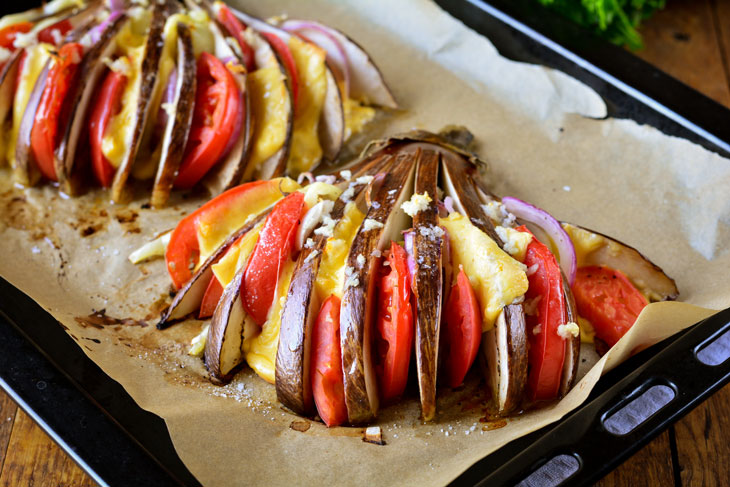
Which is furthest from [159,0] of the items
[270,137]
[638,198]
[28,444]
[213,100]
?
[638,198]

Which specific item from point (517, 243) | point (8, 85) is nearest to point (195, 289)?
point (517, 243)

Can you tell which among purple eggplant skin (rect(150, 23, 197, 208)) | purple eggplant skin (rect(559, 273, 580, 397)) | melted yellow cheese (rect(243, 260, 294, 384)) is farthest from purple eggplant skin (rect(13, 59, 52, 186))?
purple eggplant skin (rect(559, 273, 580, 397))

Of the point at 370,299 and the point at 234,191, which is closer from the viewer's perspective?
the point at 370,299

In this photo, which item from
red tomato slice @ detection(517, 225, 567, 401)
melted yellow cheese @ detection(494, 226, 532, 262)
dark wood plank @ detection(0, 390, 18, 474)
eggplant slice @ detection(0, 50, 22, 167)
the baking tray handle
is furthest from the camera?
eggplant slice @ detection(0, 50, 22, 167)

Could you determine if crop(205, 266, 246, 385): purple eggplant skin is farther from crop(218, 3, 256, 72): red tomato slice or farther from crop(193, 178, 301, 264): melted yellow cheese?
crop(218, 3, 256, 72): red tomato slice

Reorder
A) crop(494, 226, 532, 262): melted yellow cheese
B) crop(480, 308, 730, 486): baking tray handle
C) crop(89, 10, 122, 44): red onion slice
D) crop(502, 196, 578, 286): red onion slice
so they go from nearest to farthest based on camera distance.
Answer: crop(480, 308, 730, 486): baking tray handle → crop(494, 226, 532, 262): melted yellow cheese → crop(502, 196, 578, 286): red onion slice → crop(89, 10, 122, 44): red onion slice

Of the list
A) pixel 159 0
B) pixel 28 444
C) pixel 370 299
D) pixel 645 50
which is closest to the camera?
pixel 370 299

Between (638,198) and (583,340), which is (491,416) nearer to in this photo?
(583,340)

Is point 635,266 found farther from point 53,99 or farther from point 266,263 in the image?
point 53,99
